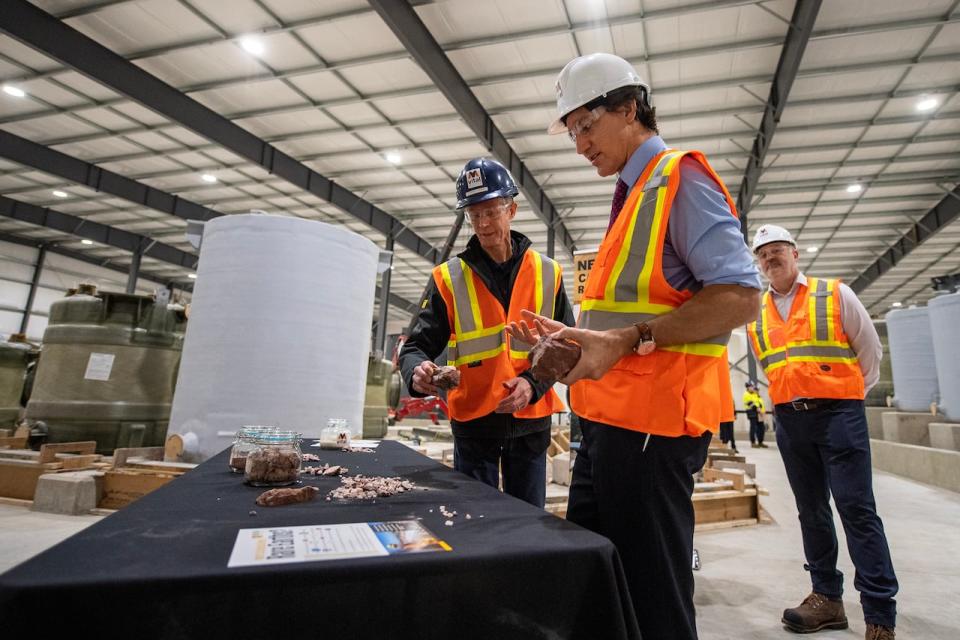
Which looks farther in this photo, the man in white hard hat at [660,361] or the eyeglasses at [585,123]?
the eyeglasses at [585,123]

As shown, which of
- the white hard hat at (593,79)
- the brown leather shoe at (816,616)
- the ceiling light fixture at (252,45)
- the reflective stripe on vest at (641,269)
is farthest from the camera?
the ceiling light fixture at (252,45)

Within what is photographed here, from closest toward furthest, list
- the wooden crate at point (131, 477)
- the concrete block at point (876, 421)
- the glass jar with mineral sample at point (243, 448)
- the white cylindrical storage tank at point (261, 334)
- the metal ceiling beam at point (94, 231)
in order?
the glass jar with mineral sample at point (243, 448) < the white cylindrical storage tank at point (261, 334) < the wooden crate at point (131, 477) < the concrete block at point (876, 421) < the metal ceiling beam at point (94, 231)

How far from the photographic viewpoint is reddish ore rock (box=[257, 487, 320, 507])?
4.27 ft

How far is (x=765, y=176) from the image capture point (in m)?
13.7

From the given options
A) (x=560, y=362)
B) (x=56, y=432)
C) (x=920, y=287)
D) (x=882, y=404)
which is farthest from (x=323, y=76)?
(x=920, y=287)

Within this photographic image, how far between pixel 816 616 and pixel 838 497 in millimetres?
654

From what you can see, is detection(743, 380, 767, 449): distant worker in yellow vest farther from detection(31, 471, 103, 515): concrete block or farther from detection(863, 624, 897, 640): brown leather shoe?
detection(31, 471, 103, 515): concrete block

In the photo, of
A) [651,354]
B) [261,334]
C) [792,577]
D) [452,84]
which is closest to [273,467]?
[651,354]

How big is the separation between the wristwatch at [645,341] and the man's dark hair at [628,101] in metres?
0.69

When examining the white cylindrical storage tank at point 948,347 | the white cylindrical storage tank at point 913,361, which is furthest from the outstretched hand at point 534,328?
the white cylindrical storage tank at point 913,361

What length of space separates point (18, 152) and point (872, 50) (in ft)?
62.8

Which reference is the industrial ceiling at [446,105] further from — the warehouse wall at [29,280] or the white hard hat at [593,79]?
the white hard hat at [593,79]

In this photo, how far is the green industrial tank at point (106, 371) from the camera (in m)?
5.82

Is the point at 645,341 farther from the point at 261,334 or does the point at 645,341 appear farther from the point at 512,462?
the point at 261,334
